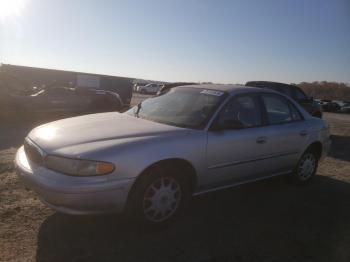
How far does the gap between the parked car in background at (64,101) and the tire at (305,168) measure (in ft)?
29.1

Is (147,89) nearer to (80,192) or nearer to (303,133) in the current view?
(303,133)

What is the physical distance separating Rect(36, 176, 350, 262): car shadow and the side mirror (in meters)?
1.06

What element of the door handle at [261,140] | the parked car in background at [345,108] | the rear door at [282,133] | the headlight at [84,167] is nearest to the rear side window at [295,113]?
the rear door at [282,133]

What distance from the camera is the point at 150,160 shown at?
3668 millimetres

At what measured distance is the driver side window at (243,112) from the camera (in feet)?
14.8

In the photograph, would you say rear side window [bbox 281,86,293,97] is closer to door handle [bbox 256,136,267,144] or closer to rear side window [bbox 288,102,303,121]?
rear side window [bbox 288,102,303,121]

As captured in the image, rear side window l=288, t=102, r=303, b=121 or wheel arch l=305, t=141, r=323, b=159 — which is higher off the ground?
rear side window l=288, t=102, r=303, b=121

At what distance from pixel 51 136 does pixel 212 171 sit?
181 cm

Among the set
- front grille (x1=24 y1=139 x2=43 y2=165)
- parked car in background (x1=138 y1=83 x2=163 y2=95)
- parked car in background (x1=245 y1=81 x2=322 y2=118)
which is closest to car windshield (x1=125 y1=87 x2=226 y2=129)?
front grille (x1=24 y1=139 x2=43 y2=165)

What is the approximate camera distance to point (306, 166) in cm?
601

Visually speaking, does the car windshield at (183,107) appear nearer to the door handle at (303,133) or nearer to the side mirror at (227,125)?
the side mirror at (227,125)

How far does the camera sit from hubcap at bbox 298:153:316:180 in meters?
5.91

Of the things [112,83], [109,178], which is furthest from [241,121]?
[112,83]

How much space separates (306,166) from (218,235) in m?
2.65
